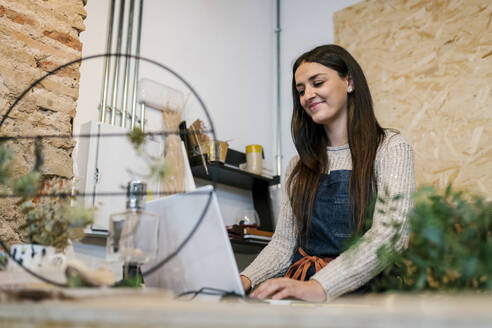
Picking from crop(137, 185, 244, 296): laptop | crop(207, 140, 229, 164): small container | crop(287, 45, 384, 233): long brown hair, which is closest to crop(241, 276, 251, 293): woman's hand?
crop(287, 45, 384, 233): long brown hair

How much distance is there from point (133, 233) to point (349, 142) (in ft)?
3.48

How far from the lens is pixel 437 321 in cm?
36

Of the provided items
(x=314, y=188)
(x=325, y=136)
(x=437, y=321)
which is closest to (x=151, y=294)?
(x=437, y=321)

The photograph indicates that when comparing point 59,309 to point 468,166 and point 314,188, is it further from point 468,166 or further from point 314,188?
point 468,166

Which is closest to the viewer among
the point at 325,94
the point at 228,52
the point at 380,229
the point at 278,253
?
the point at 380,229

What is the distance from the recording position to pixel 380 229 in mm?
1174

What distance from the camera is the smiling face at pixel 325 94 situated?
170cm

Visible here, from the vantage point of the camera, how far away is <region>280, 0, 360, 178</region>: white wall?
121 inches

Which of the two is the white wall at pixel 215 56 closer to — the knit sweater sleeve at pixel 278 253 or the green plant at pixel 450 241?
the knit sweater sleeve at pixel 278 253

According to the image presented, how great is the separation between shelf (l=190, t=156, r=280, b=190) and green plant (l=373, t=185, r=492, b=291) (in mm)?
1614

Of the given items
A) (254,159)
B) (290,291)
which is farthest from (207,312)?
(254,159)

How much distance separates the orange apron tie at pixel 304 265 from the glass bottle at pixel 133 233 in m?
0.72

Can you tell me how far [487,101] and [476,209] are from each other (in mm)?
2071

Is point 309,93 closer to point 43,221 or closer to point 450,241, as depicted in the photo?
point 43,221
